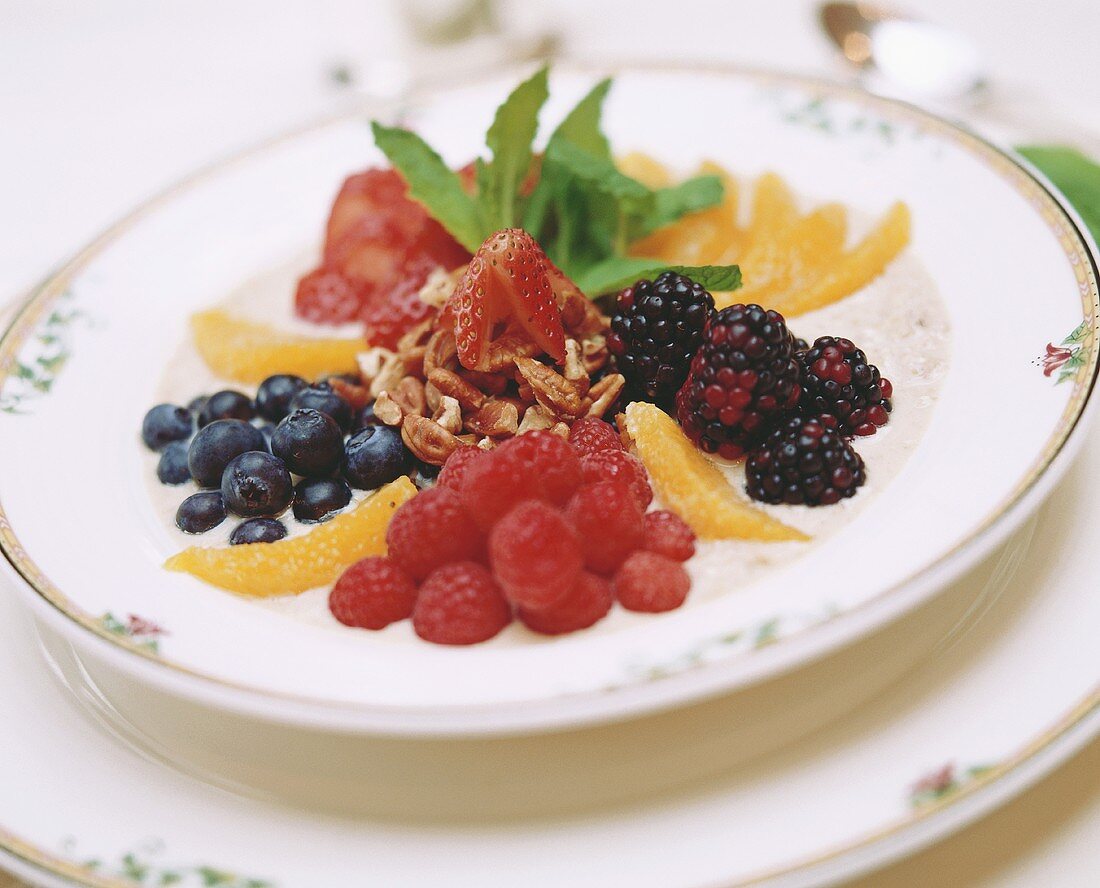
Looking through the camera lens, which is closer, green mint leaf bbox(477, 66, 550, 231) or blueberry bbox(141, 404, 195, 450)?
blueberry bbox(141, 404, 195, 450)

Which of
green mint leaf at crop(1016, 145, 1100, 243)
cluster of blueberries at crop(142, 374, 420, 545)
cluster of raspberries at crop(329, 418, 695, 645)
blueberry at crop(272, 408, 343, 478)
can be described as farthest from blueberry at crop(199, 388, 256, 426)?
green mint leaf at crop(1016, 145, 1100, 243)

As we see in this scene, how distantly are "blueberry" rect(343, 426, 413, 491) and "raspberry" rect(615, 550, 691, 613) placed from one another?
2.03 ft

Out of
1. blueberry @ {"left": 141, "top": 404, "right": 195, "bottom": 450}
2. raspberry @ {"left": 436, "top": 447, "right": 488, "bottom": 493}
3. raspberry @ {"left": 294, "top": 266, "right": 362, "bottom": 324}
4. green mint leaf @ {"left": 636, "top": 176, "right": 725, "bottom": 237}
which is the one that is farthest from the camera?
raspberry @ {"left": 294, "top": 266, "right": 362, "bottom": 324}

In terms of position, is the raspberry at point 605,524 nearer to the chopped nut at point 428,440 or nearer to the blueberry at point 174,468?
the chopped nut at point 428,440

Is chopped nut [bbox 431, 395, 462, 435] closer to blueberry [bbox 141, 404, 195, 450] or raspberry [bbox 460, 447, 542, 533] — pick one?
raspberry [bbox 460, 447, 542, 533]

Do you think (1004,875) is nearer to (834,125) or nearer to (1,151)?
(834,125)

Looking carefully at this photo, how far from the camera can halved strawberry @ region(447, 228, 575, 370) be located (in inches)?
85.8

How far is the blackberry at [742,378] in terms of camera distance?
1.95m

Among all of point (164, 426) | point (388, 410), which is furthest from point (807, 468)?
point (164, 426)

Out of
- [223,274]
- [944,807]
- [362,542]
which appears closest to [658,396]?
[362,542]

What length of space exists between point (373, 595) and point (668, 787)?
22.6 inches

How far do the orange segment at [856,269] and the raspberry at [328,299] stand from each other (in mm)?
1080

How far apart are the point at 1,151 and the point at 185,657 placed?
9.84 ft

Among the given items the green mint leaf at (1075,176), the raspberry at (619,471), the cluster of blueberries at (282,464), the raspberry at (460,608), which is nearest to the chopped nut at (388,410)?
the cluster of blueberries at (282,464)
